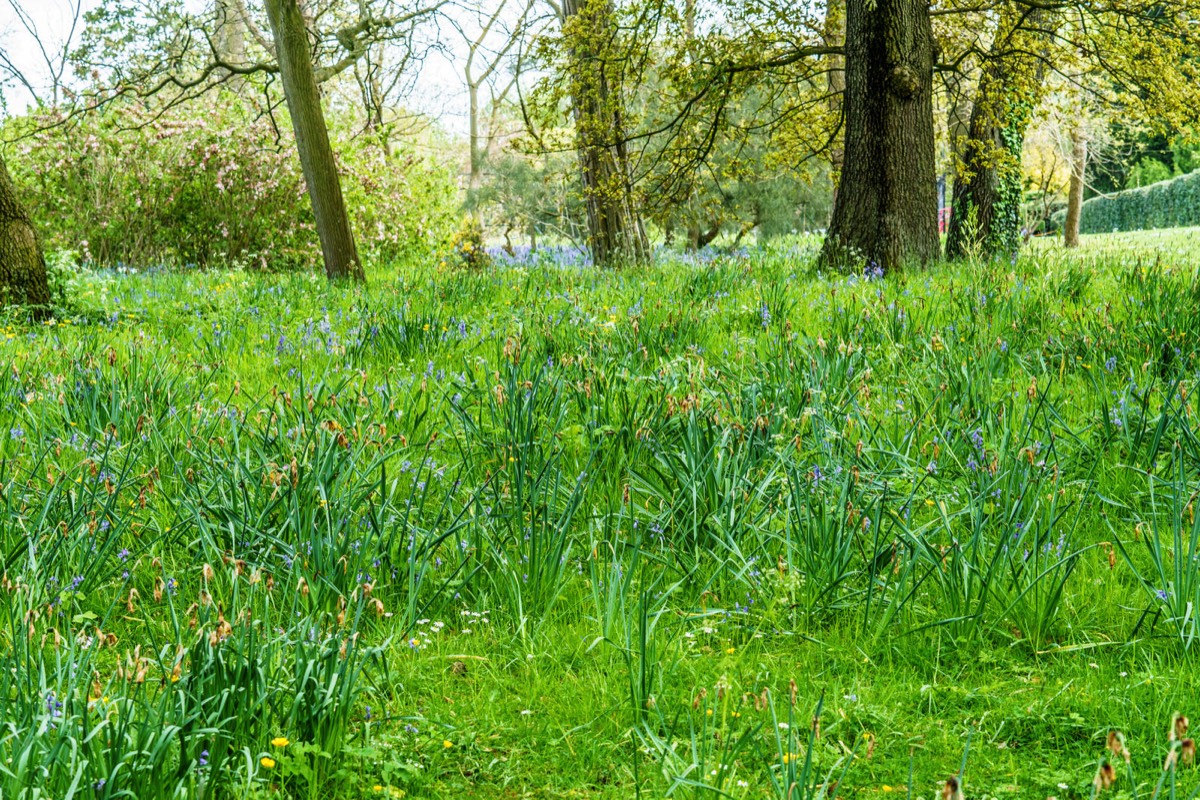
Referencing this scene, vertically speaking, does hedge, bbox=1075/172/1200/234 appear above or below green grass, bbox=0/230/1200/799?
below

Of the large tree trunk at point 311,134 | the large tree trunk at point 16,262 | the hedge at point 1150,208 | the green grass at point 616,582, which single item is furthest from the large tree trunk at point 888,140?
the hedge at point 1150,208

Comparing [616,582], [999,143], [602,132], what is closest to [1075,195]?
[999,143]

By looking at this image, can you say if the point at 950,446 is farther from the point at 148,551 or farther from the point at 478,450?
the point at 148,551

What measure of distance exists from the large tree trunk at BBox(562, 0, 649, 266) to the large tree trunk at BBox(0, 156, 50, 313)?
16.1 ft

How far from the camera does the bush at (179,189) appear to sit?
44.5ft

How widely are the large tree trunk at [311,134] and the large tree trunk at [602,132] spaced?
105 inches

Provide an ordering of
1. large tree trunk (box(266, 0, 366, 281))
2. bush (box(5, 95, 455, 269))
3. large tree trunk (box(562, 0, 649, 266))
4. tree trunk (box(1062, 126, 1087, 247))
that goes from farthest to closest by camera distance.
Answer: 1. tree trunk (box(1062, 126, 1087, 247))
2. bush (box(5, 95, 455, 269))
3. large tree trunk (box(266, 0, 366, 281))
4. large tree trunk (box(562, 0, 649, 266))

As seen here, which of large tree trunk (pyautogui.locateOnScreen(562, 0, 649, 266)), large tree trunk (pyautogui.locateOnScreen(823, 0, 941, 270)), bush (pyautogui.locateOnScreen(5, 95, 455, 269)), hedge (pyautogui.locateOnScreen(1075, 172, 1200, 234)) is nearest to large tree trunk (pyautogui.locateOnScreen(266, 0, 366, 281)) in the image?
large tree trunk (pyautogui.locateOnScreen(562, 0, 649, 266))

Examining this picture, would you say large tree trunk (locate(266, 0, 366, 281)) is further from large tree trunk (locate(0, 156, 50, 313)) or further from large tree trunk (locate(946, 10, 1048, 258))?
large tree trunk (locate(946, 10, 1048, 258))

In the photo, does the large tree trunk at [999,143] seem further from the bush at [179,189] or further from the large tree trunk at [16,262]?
the bush at [179,189]

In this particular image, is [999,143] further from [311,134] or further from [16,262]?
[16,262]

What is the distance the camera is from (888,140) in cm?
816

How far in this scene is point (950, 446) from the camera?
325cm

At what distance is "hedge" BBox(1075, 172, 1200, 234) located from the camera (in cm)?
3238
